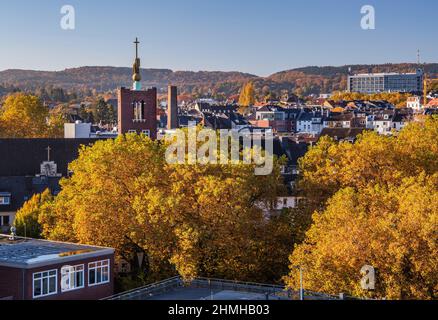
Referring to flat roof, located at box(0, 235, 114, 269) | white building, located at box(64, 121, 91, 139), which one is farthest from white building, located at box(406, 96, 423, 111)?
flat roof, located at box(0, 235, 114, 269)

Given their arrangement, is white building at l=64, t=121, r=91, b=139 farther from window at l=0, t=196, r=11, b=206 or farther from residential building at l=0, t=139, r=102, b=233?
window at l=0, t=196, r=11, b=206

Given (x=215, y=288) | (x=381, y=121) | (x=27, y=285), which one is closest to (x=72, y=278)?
(x=27, y=285)

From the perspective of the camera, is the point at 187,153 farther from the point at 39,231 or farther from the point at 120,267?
the point at 39,231

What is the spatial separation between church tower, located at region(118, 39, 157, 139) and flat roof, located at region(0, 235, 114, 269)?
71.6ft

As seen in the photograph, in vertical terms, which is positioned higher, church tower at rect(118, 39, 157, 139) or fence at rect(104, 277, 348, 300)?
church tower at rect(118, 39, 157, 139)

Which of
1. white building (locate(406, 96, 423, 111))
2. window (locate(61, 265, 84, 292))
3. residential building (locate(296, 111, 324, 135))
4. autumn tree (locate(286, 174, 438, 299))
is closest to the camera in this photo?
window (locate(61, 265, 84, 292))

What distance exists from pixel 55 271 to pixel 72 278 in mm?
846

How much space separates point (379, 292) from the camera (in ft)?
93.4

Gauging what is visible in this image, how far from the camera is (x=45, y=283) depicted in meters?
27.0

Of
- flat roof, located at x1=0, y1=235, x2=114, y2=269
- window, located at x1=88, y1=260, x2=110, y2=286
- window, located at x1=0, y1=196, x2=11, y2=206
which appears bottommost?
window, located at x1=88, y1=260, x2=110, y2=286

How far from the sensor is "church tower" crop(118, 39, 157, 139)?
53.5m

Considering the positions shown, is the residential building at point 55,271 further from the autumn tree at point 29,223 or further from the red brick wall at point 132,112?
the red brick wall at point 132,112
